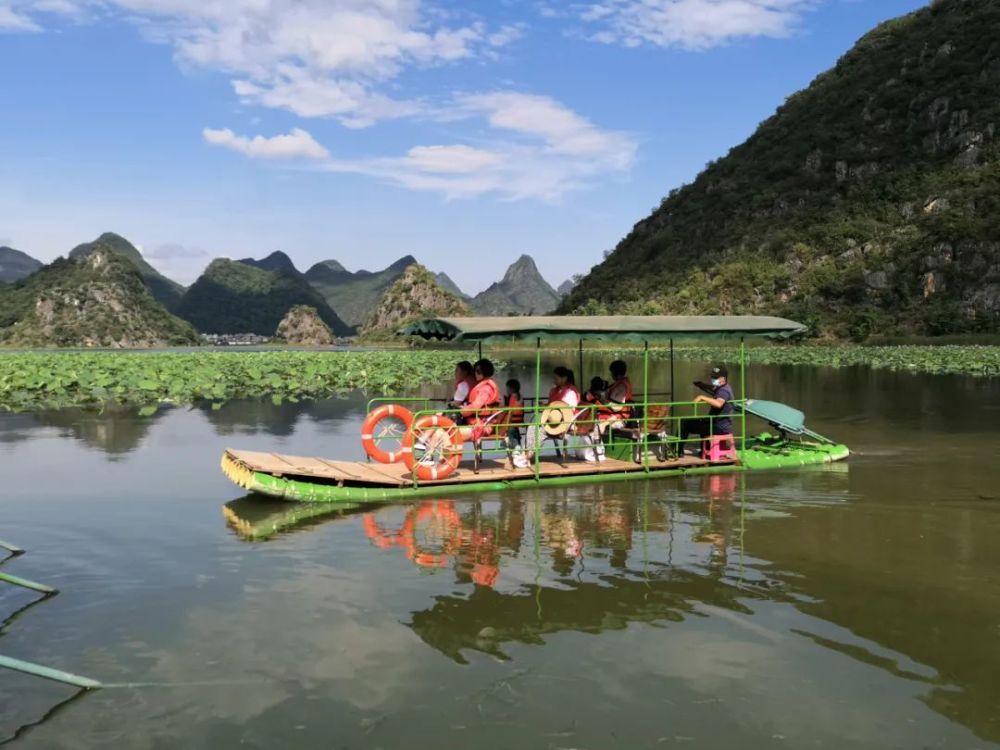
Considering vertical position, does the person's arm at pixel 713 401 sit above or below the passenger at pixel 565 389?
below

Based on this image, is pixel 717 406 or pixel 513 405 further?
pixel 717 406

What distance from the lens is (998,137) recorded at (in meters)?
96.1

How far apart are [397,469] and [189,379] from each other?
24.8 metres

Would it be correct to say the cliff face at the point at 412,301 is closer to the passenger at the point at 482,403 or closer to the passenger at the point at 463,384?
the passenger at the point at 463,384

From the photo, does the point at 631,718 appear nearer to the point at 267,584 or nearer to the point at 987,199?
the point at 267,584

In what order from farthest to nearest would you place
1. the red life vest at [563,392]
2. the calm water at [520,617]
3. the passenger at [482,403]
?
the red life vest at [563,392] → the passenger at [482,403] → the calm water at [520,617]

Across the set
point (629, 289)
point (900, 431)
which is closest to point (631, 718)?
point (900, 431)

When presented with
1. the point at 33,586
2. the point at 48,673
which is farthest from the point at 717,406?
the point at 48,673

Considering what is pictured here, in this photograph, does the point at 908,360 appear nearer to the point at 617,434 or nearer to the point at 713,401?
the point at 713,401

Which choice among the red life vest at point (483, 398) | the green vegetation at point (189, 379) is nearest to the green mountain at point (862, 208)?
the green vegetation at point (189, 379)

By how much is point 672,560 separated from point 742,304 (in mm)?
95448

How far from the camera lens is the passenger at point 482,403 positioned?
1348 cm

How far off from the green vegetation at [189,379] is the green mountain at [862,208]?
5861 cm

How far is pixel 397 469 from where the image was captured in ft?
44.1
